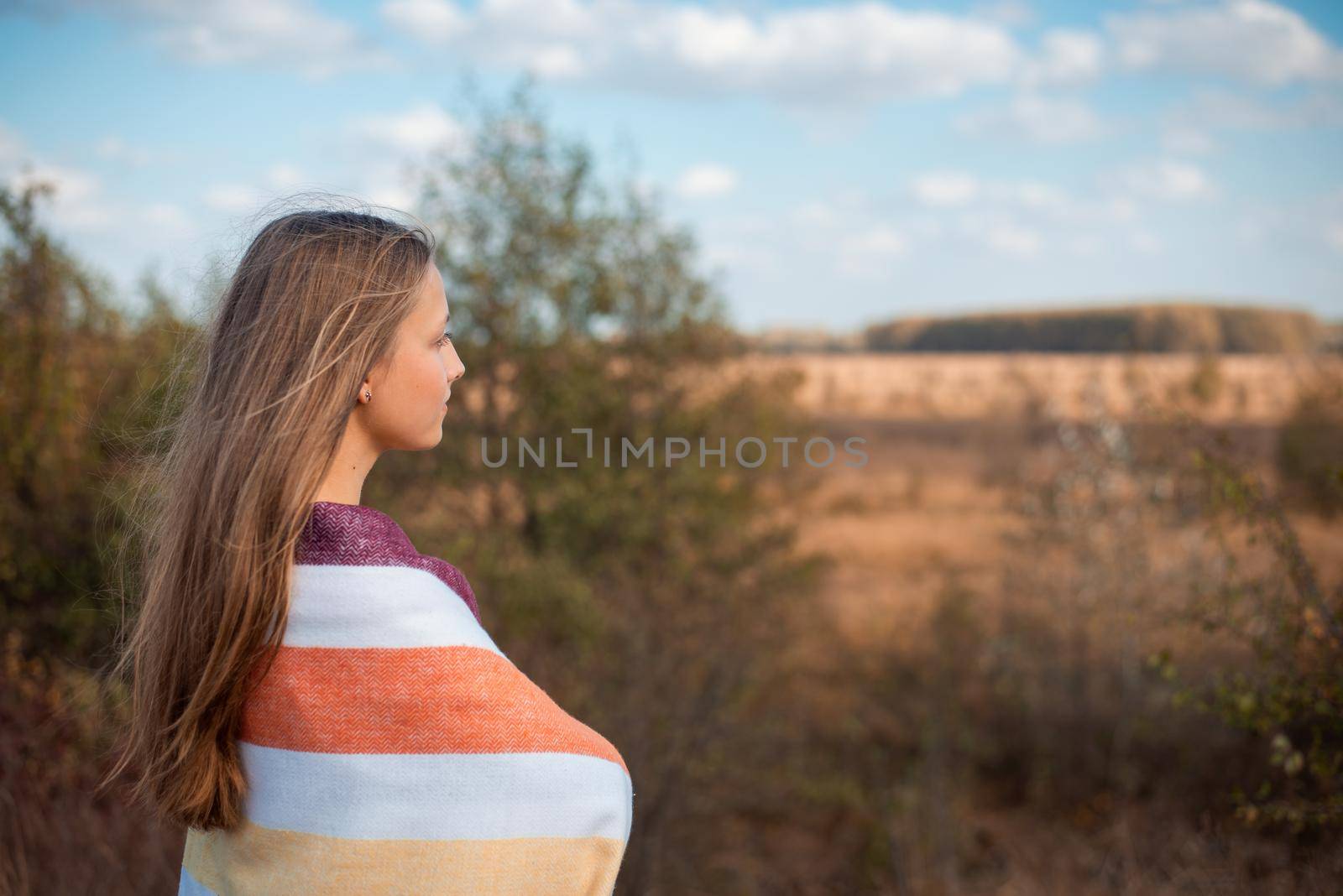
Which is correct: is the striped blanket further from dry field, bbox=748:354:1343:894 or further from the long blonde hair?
dry field, bbox=748:354:1343:894

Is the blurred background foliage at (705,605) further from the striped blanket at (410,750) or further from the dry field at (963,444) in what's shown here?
the striped blanket at (410,750)

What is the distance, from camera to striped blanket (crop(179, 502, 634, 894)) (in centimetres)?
120

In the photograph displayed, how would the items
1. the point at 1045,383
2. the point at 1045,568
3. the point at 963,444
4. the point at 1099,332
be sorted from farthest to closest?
the point at 963,444, the point at 1045,383, the point at 1045,568, the point at 1099,332

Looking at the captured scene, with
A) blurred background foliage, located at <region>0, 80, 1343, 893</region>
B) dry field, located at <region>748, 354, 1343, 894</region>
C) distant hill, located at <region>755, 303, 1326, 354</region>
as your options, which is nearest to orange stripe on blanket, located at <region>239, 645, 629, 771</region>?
dry field, located at <region>748, 354, 1343, 894</region>

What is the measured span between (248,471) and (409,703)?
0.36 meters

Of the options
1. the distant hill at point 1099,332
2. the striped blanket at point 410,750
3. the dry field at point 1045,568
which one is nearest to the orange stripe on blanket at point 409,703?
the striped blanket at point 410,750

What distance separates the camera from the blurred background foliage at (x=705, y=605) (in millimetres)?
4574

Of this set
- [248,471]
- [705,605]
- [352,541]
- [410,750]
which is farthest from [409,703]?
[705,605]

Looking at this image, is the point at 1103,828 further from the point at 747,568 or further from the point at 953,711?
the point at 747,568

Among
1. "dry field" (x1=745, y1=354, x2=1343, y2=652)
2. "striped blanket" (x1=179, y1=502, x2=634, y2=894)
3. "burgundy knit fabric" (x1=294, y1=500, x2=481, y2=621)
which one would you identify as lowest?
"dry field" (x1=745, y1=354, x2=1343, y2=652)

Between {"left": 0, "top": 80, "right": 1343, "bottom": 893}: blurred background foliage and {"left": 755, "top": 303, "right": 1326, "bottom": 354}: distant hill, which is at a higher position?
{"left": 755, "top": 303, "right": 1326, "bottom": 354}: distant hill

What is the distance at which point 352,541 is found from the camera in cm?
122

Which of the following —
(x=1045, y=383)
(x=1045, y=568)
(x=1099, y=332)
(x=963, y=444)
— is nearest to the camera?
(x=1099, y=332)

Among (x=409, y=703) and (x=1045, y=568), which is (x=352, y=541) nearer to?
(x=409, y=703)
